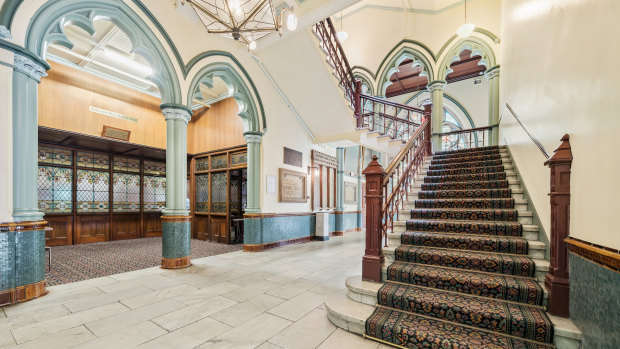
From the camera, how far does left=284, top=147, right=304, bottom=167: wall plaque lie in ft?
22.0

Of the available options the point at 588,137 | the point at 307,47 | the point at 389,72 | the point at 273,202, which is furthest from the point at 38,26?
the point at 389,72

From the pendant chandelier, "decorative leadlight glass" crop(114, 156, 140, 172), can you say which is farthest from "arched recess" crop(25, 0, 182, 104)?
"decorative leadlight glass" crop(114, 156, 140, 172)

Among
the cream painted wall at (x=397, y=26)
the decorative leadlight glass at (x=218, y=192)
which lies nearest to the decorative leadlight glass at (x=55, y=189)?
the decorative leadlight glass at (x=218, y=192)

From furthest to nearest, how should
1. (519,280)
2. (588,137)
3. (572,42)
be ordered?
(519,280) → (572,42) → (588,137)

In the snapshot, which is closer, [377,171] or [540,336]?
[540,336]

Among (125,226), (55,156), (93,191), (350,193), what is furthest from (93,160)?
(350,193)

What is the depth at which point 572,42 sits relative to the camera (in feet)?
6.60

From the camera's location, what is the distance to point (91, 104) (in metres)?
6.49

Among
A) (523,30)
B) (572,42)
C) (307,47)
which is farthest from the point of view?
(307,47)

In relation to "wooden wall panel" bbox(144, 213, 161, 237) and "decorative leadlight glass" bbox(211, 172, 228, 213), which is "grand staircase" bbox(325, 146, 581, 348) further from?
"wooden wall panel" bbox(144, 213, 161, 237)

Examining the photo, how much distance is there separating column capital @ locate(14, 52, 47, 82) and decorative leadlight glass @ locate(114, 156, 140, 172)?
5281 mm

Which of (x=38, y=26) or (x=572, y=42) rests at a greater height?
(x=38, y=26)

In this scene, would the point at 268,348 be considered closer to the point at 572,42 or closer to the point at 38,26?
the point at 572,42

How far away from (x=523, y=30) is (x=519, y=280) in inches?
140
